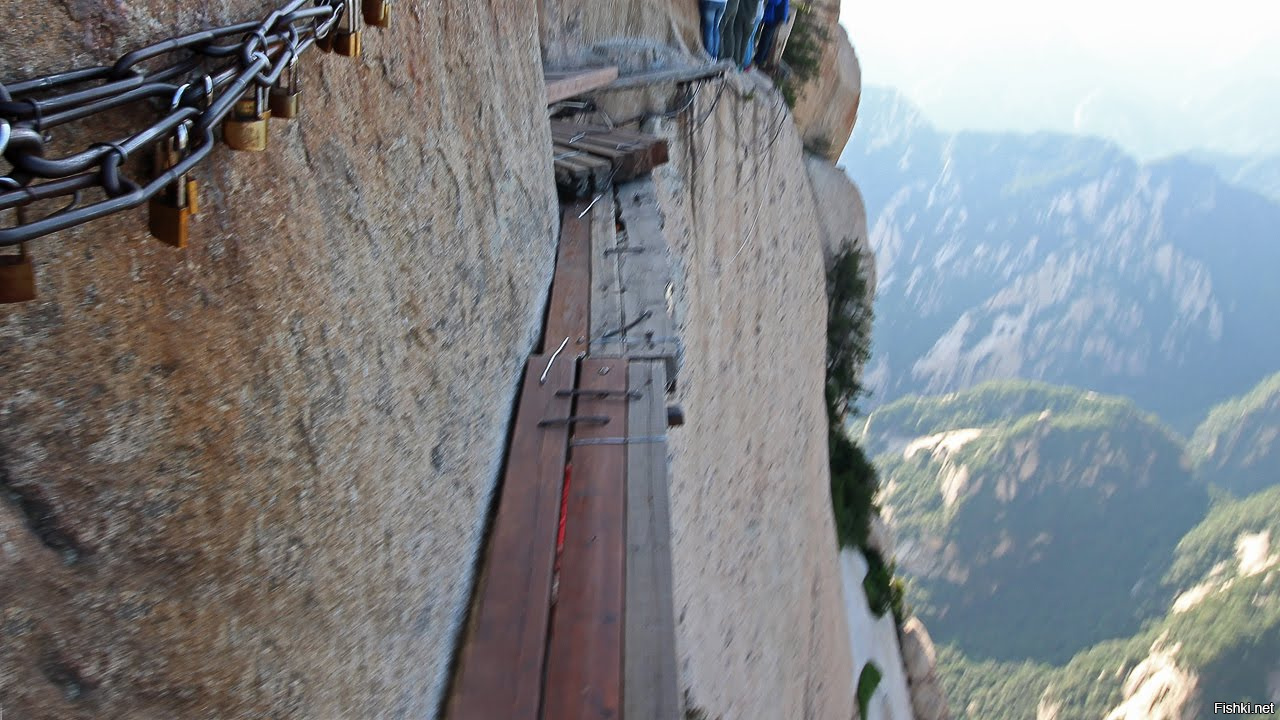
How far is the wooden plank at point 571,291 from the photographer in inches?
140

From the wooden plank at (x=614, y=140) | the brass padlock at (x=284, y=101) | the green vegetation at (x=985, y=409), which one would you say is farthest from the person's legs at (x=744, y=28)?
the green vegetation at (x=985, y=409)

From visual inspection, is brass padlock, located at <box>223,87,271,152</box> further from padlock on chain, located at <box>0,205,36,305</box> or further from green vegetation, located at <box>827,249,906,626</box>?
green vegetation, located at <box>827,249,906,626</box>

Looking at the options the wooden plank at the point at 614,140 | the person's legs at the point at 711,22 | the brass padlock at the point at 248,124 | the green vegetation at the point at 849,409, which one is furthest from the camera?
the green vegetation at the point at 849,409

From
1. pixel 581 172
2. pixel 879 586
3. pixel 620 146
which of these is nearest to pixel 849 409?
pixel 879 586

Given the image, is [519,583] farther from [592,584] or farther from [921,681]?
[921,681]

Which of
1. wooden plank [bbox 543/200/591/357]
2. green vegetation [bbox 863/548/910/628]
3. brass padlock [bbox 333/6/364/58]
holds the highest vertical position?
brass padlock [bbox 333/6/364/58]

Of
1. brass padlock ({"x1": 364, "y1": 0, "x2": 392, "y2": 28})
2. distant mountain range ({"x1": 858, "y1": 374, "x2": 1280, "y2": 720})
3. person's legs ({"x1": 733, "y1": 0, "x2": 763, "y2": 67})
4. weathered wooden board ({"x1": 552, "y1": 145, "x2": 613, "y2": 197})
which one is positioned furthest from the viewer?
distant mountain range ({"x1": 858, "y1": 374, "x2": 1280, "y2": 720})

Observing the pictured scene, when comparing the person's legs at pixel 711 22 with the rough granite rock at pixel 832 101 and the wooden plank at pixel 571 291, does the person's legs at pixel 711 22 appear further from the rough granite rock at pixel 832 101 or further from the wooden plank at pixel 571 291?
the wooden plank at pixel 571 291

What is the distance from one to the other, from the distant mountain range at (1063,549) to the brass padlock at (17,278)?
4626 centimetres

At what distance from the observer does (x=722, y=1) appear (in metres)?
9.58

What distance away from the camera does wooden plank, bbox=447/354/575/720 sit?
2.17 metres

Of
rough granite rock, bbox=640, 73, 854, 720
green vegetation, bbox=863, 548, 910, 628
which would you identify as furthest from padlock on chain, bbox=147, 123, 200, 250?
green vegetation, bbox=863, 548, 910, 628

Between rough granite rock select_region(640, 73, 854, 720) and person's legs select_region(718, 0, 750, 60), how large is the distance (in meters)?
1.01

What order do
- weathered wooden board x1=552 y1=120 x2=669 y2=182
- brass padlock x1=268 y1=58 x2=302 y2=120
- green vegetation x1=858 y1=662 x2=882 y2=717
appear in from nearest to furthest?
brass padlock x1=268 y1=58 x2=302 y2=120 < weathered wooden board x1=552 y1=120 x2=669 y2=182 < green vegetation x1=858 y1=662 x2=882 y2=717
